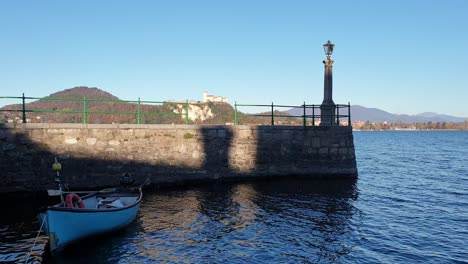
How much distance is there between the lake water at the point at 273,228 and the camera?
843 centimetres

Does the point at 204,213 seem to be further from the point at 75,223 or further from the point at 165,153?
the point at 165,153

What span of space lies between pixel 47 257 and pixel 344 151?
47.1 feet

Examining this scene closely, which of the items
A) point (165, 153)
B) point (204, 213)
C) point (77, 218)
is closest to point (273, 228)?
point (204, 213)

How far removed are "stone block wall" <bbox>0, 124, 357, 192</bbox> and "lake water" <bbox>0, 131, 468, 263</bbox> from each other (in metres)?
1.01

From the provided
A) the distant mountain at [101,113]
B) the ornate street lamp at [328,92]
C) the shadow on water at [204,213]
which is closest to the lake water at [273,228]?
the shadow on water at [204,213]

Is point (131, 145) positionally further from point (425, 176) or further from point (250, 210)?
point (425, 176)

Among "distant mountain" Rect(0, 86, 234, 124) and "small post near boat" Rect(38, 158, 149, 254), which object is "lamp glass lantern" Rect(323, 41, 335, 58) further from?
"small post near boat" Rect(38, 158, 149, 254)

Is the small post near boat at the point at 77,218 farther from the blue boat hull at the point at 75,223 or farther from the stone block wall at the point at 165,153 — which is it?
the stone block wall at the point at 165,153

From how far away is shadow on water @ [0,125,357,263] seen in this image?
8664 mm

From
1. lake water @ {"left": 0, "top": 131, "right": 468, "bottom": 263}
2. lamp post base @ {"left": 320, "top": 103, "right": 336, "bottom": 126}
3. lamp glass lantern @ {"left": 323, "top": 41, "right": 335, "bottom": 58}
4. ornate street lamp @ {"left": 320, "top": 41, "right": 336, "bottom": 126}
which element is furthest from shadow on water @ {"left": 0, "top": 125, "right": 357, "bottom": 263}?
lamp glass lantern @ {"left": 323, "top": 41, "right": 335, "bottom": 58}

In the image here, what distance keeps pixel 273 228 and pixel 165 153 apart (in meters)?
7.25

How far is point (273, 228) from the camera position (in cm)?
1045

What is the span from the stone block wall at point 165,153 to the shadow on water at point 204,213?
0.05 metres

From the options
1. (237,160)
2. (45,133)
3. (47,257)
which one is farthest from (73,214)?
(237,160)
